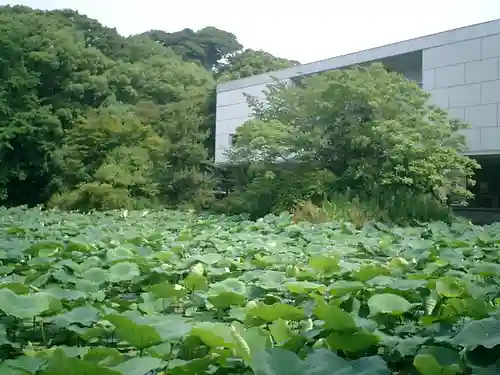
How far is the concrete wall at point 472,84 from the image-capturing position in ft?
42.3

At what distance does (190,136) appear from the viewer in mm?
17750

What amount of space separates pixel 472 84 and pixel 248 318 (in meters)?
13.3

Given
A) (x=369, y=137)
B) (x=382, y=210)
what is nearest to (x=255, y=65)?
(x=369, y=137)

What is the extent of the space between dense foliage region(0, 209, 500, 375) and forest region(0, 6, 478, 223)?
486cm

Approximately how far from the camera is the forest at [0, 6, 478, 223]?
898 centimetres

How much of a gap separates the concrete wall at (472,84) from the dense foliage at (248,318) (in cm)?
1116

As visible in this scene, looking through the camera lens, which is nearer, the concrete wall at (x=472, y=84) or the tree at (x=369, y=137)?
the tree at (x=369, y=137)

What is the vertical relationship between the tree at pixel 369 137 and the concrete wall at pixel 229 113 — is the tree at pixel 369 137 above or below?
below

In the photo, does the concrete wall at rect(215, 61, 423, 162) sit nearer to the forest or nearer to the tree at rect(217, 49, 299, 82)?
the forest

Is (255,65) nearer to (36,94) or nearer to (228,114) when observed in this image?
(228,114)

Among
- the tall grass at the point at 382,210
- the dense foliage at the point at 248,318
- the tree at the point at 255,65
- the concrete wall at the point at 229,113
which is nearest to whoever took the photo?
the dense foliage at the point at 248,318

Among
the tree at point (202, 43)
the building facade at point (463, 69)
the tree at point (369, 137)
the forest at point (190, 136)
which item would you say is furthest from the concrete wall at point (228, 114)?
the tree at point (202, 43)

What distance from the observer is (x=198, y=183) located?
15609 millimetres

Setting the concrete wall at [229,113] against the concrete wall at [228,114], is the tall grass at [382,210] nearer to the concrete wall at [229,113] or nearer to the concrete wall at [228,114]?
the concrete wall at [229,113]
